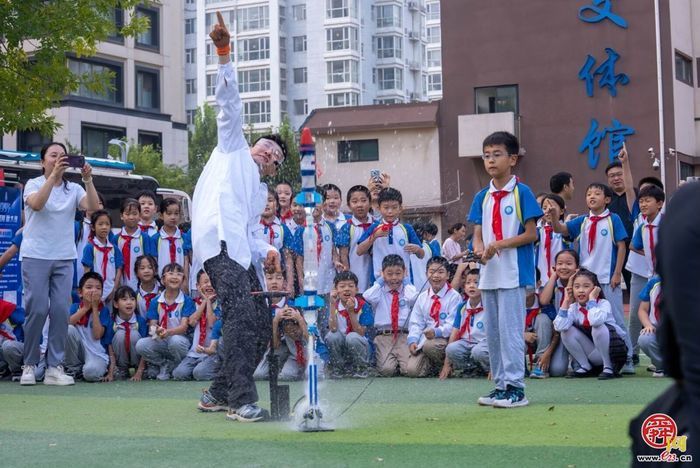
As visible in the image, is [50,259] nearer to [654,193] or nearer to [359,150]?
[654,193]

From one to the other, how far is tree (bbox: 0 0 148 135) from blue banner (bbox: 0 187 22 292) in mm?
3251

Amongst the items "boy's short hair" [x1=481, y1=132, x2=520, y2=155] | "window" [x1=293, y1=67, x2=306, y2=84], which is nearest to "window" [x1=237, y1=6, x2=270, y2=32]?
"window" [x1=293, y1=67, x2=306, y2=84]

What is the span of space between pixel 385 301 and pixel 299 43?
65772 millimetres

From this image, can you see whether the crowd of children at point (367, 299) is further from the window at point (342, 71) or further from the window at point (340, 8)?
the window at point (340, 8)

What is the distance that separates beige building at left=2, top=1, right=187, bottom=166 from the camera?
42.8 meters

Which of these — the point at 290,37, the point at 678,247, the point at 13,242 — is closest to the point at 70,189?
the point at 13,242

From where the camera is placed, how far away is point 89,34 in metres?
15.4

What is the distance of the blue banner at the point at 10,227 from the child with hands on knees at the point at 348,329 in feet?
12.0

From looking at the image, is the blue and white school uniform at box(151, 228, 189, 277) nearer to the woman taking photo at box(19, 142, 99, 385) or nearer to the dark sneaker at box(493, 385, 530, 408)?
the woman taking photo at box(19, 142, 99, 385)

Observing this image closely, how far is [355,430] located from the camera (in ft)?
21.1

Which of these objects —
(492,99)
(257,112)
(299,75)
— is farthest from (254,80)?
(492,99)

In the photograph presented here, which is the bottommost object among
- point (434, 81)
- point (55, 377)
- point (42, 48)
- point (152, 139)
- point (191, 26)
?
point (55, 377)

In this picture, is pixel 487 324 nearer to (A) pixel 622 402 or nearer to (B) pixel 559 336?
(A) pixel 622 402

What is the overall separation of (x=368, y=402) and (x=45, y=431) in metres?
2.50
